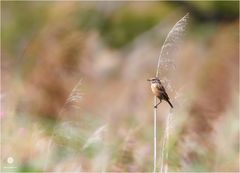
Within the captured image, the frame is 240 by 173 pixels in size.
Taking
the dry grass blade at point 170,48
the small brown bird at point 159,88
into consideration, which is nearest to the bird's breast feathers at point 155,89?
the small brown bird at point 159,88

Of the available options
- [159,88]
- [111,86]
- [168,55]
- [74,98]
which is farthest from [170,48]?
[111,86]

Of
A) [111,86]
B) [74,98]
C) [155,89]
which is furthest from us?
[111,86]

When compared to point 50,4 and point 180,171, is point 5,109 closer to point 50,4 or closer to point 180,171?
point 180,171

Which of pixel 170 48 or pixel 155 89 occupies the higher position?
pixel 170 48

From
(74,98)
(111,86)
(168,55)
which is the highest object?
(111,86)

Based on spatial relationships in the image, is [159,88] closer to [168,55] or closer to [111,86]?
[168,55]

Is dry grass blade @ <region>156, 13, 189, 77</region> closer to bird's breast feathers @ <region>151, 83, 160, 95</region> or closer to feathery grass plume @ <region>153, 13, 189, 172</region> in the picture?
feathery grass plume @ <region>153, 13, 189, 172</region>

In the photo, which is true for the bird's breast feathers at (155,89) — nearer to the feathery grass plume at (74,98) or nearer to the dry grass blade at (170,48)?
the dry grass blade at (170,48)

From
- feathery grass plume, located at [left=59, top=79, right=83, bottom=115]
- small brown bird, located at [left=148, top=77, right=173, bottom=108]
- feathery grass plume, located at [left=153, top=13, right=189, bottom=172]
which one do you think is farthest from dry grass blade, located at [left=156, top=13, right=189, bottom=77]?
feathery grass plume, located at [left=59, top=79, right=83, bottom=115]

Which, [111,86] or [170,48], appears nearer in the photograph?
[170,48]

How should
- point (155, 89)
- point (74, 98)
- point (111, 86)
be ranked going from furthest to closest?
1. point (111, 86)
2. point (74, 98)
3. point (155, 89)
